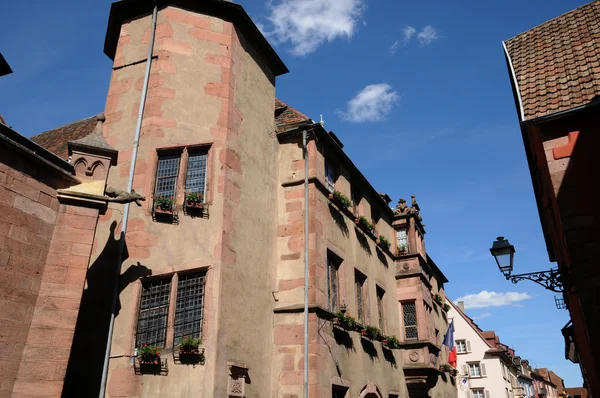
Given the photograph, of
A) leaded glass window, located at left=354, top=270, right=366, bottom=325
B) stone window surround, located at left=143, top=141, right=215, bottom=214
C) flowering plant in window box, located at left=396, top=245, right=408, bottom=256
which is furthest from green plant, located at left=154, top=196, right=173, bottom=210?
flowering plant in window box, located at left=396, top=245, right=408, bottom=256

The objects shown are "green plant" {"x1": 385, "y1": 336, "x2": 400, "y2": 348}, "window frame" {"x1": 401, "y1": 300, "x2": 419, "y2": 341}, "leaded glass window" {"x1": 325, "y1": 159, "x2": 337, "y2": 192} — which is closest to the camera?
"leaded glass window" {"x1": 325, "y1": 159, "x2": 337, "y2": 192}

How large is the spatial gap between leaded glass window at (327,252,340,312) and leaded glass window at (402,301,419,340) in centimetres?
600

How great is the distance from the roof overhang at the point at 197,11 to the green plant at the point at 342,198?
456 centimetres

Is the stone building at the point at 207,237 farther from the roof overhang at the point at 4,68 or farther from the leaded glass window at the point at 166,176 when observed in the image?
the roof overhang at the point at 4,68

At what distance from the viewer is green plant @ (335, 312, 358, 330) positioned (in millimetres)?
13084

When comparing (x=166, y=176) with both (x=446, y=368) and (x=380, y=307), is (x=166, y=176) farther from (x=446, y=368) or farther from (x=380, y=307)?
(x=446, y=368)

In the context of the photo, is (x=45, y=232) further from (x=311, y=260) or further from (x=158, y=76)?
(x=311, y=260)

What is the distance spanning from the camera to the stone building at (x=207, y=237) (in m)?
9.55

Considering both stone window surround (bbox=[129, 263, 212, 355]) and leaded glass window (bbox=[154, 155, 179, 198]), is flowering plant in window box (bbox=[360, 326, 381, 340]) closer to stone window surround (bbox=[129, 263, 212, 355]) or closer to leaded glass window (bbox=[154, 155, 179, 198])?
stone window surround (bbox=[129, 263, 212, 355])

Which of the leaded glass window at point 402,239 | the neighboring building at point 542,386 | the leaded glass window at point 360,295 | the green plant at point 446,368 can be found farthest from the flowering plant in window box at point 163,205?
the neighboring building at point 542,386

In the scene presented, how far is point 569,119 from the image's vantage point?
31.3 ft

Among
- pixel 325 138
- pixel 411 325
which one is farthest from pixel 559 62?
pixel 411 325

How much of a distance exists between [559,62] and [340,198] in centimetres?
662

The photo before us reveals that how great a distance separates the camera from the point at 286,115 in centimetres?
1542
